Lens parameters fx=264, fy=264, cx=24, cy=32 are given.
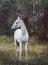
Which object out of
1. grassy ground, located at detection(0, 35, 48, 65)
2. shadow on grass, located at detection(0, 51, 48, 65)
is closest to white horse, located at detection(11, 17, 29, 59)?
grassy ground, located at detection(0, 35, 48, 65)

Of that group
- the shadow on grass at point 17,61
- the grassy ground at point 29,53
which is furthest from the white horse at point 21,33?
the shadow on grass at point 17,61

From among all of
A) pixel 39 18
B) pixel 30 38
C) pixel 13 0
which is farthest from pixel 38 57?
pixel 13 0

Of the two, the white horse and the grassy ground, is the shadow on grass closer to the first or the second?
the grassy ground

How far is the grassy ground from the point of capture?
473 cm

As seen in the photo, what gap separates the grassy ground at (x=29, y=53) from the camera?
473 cm

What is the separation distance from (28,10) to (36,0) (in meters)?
0.28

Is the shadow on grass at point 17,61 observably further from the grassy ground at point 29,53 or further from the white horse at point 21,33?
the white horse at point 21,33

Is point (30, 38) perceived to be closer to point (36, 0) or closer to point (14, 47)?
point (14, 47)

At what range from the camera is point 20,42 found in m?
5.05

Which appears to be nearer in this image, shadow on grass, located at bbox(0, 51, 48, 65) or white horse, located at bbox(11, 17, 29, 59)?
shadow on grass, located at bbox(0, 51, 48, 65)

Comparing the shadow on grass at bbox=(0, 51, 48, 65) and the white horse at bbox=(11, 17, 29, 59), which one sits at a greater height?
the white horse at bbox=(11, 17, 29, 59)

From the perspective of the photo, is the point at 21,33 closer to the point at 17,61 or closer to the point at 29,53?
the point at 29,53

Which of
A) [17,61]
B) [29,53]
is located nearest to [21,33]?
[29,53]

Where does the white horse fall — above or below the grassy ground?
above
